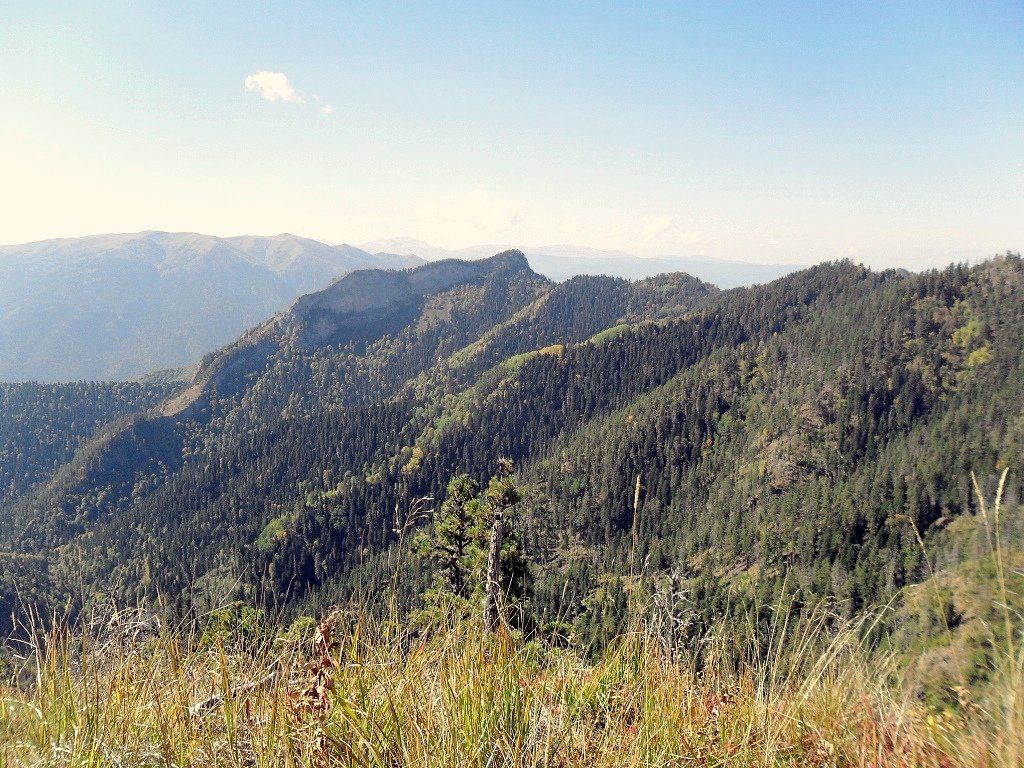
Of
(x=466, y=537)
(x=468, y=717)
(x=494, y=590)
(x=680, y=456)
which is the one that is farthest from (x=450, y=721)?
(x=680, y=456)

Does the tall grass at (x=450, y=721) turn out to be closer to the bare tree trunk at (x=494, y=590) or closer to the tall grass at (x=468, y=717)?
the tall grass at (x=468, y=717)

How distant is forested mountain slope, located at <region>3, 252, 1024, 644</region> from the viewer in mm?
86812

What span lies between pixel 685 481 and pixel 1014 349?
73209 millimetres

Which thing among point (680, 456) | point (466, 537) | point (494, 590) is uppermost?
point (494, 590)

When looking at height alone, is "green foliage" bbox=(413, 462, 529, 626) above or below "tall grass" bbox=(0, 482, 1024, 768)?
below

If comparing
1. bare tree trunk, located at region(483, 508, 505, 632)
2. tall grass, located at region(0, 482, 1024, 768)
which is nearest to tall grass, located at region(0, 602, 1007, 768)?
tall grass, located at region(0, 482, 1024, 768)

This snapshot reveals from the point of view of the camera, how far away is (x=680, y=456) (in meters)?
128

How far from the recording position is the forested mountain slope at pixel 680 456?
285 ft

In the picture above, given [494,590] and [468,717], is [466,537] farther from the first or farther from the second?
[468,717]

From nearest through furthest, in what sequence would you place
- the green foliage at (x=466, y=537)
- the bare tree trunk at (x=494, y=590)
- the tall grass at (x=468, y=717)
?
the tall grass at (x=468, y=717) → the bare tree trunk at (x=494, y=590) → the green foliage at (x=466, y=537)

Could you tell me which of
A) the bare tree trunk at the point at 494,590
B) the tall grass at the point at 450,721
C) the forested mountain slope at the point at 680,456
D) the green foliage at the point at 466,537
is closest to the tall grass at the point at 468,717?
the tall grass at the point at 450,721

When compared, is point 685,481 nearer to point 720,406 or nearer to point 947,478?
point 720,406

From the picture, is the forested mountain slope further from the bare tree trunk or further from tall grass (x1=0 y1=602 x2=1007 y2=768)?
tall grass (x1=0 y1=602 x2=1007 y2=768)

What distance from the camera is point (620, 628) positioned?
12.6 feet
